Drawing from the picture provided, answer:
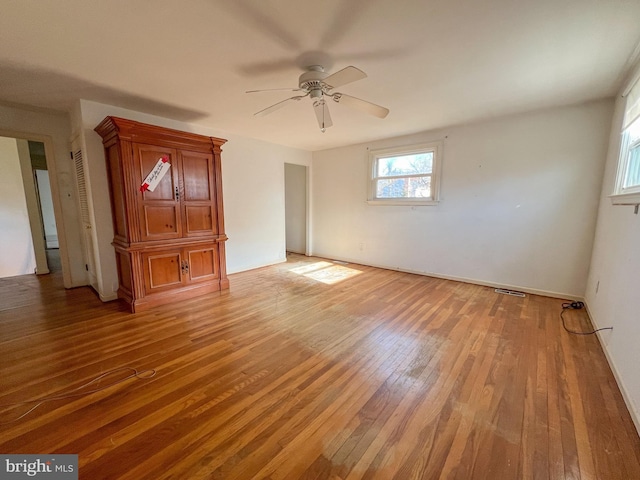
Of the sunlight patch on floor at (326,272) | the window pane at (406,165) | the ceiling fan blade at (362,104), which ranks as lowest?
the sunlight patch on floor at (326,272)

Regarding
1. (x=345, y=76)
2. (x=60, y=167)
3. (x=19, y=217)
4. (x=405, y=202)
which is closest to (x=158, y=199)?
(x=60, y=167)

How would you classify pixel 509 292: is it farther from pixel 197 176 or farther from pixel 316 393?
pixel 197 176

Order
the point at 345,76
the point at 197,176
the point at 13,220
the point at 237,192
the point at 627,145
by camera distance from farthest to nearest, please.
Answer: the point at 237,192
the point at 13,220
the point at 197,176
the point at 627,145
the point at 345,76

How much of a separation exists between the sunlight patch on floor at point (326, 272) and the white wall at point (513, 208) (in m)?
0.83

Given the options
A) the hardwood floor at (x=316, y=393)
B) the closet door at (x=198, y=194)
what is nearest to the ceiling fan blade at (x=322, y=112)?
the closet door at (x=198, y=194)

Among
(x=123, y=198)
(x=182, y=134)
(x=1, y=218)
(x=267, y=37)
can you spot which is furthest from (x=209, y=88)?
(x=1, y=218)

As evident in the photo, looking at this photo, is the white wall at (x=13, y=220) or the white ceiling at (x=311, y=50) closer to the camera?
the white ceiling at (x=311, y=50)

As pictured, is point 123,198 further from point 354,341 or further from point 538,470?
point 538,470

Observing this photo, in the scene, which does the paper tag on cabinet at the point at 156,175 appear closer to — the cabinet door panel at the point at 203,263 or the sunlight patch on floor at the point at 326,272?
the cabinet door panel at the point at 203,263

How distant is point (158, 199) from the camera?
3.03 metres

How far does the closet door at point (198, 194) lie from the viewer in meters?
3.24

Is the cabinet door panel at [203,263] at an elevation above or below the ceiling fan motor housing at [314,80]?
below

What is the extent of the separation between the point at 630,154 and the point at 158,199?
15.8ft

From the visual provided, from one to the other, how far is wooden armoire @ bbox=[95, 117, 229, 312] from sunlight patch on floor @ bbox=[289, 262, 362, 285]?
151 cm
